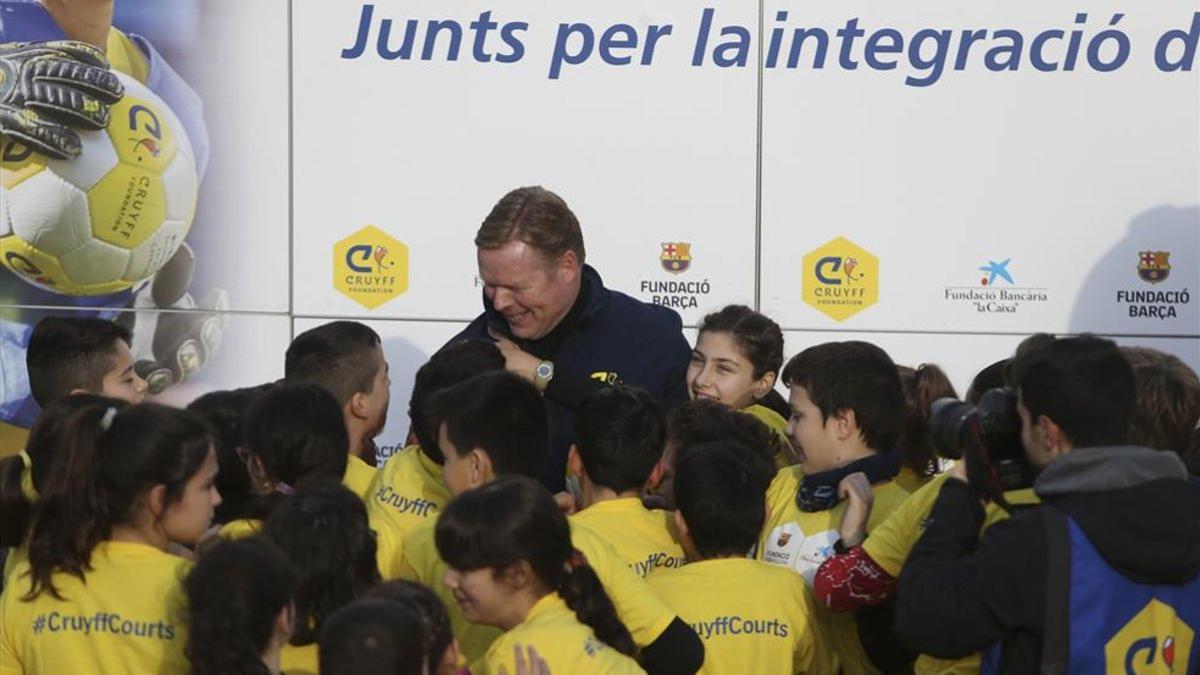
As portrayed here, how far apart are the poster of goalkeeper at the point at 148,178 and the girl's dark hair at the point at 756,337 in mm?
1681

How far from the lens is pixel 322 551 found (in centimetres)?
304

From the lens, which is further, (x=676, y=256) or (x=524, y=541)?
(x=676, y=256)

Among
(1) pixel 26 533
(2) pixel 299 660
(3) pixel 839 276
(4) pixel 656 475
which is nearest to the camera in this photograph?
(2) pixel 299 660

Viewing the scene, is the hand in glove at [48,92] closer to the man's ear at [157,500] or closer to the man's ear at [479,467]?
the man's ear at [479,467]

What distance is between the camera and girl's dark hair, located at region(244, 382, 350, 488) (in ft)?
11.7

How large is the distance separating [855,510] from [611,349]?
1083 millimetres

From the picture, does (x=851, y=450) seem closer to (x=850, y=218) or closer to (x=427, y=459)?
(x=427, y=459)

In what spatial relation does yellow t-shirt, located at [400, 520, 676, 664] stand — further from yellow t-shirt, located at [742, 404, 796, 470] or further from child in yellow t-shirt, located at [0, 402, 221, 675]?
yellow t-shirt, located at [742, 404, 796, 470]

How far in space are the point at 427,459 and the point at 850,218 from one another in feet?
6.77

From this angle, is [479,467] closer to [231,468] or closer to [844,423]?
[231,468]

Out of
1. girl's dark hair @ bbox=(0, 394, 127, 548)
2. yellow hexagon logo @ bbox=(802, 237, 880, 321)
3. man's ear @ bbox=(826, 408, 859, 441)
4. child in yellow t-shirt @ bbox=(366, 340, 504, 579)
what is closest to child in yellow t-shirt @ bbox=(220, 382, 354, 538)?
child in yellow t-shirt @ bbox=(366, 340, 504, 579)

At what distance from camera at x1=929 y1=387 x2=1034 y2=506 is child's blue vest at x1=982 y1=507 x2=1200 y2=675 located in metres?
0.15

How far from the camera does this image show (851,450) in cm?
384

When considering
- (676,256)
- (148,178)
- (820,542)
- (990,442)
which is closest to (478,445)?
(820,542)
